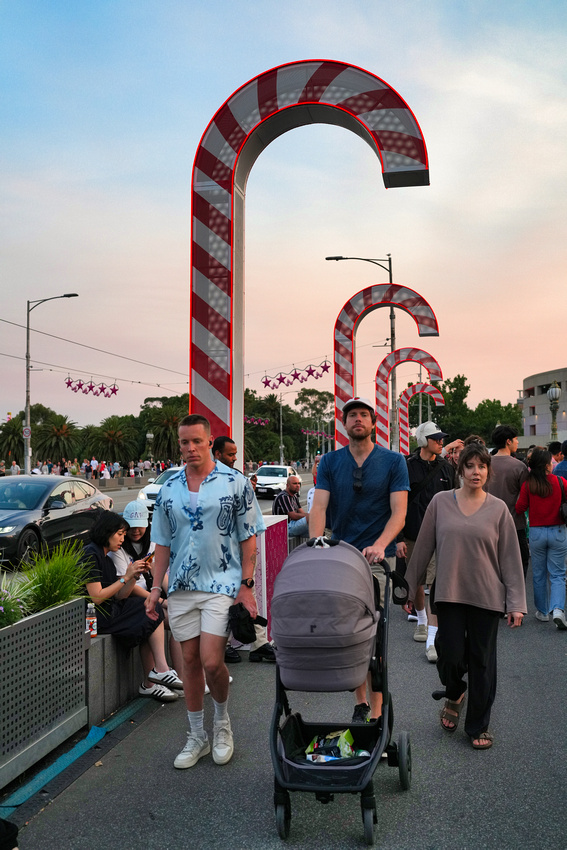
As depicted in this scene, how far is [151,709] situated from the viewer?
5.87 m

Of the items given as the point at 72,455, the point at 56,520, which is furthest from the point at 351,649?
the point at 72,455

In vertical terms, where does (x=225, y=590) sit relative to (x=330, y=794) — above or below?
above

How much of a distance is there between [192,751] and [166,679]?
1.47 meters

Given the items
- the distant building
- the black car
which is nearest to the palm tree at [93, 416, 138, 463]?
the black car

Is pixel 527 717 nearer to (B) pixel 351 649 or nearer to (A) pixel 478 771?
(A) pixel 478 771

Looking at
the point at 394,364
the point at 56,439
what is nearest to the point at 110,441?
the point at 56,439

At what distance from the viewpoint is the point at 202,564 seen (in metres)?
4.73

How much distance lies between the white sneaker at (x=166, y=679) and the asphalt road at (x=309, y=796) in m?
0.25

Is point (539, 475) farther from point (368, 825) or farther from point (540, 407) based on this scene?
point (540, 407)

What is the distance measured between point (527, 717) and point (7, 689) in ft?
11.2

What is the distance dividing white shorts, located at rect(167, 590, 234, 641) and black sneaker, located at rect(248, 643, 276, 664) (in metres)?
2.68

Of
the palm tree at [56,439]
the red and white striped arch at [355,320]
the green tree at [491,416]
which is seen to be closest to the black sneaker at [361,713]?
the red and white striped arch at [355,320]

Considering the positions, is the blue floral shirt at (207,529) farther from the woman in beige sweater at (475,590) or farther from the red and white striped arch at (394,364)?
the red and white striped arch at (394,364)

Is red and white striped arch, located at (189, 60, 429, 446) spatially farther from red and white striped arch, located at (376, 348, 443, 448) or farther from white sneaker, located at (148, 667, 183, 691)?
red and white striped arch, located at (376, 348, 443, 448)
